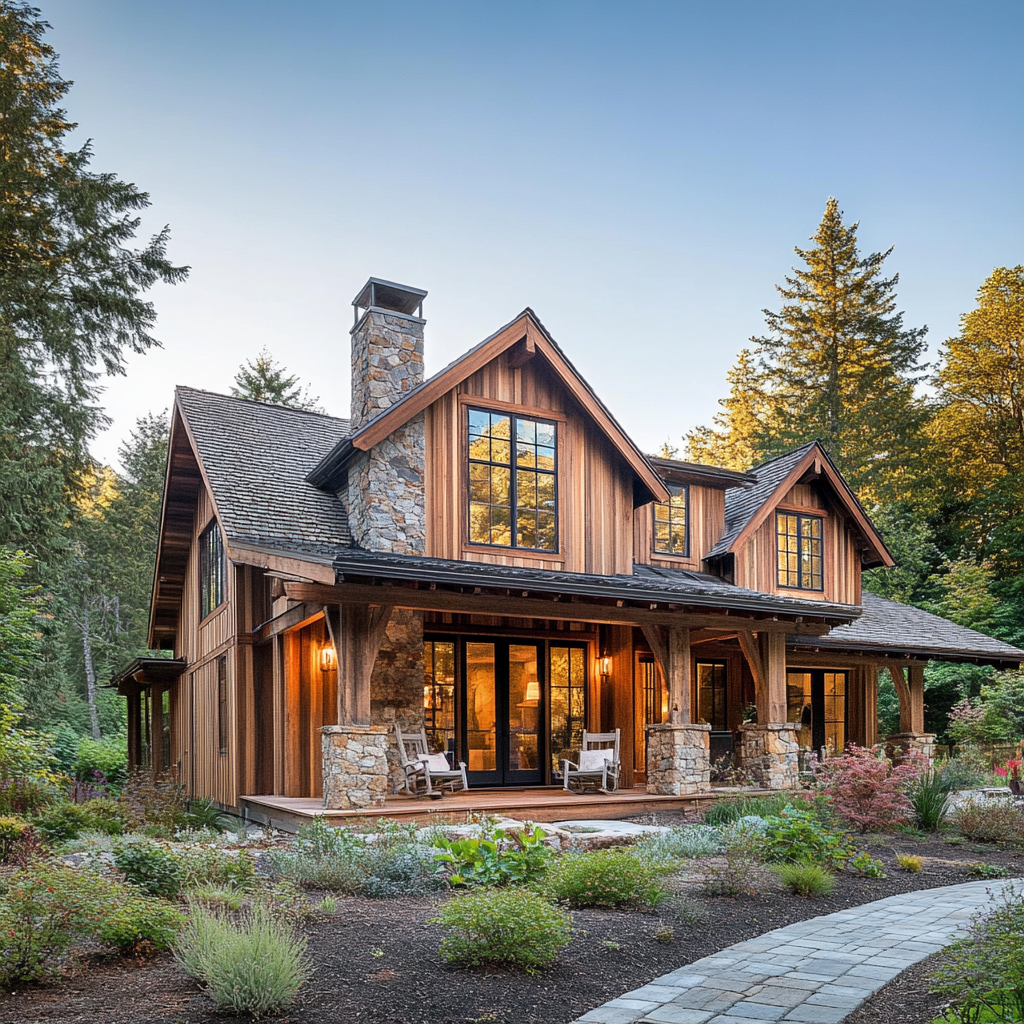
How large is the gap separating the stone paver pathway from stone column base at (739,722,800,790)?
234 inches

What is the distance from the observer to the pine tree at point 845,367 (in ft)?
89.1

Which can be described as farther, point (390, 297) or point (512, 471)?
point (390, 297)

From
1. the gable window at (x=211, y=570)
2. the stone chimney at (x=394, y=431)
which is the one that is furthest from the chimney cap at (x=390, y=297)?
the gable window at (x=211, y=570)

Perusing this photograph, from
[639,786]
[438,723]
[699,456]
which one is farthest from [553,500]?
[699,456]

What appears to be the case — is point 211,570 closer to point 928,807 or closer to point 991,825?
point 928,807

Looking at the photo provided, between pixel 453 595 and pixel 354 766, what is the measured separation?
2107 mm

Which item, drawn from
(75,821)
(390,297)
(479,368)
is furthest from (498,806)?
(390,297)

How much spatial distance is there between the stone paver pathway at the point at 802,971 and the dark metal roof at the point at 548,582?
4578 mm

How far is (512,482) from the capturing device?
1255cm

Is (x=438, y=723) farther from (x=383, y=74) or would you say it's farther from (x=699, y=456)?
(x=699, y=456)

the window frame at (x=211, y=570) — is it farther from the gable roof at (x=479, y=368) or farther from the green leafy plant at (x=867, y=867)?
the green leafy plant at (x=867, y=867)

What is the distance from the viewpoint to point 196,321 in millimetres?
23953

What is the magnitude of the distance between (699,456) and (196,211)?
86.2 feet

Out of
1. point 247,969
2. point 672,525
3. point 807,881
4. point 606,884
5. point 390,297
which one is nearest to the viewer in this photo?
point 247,969
